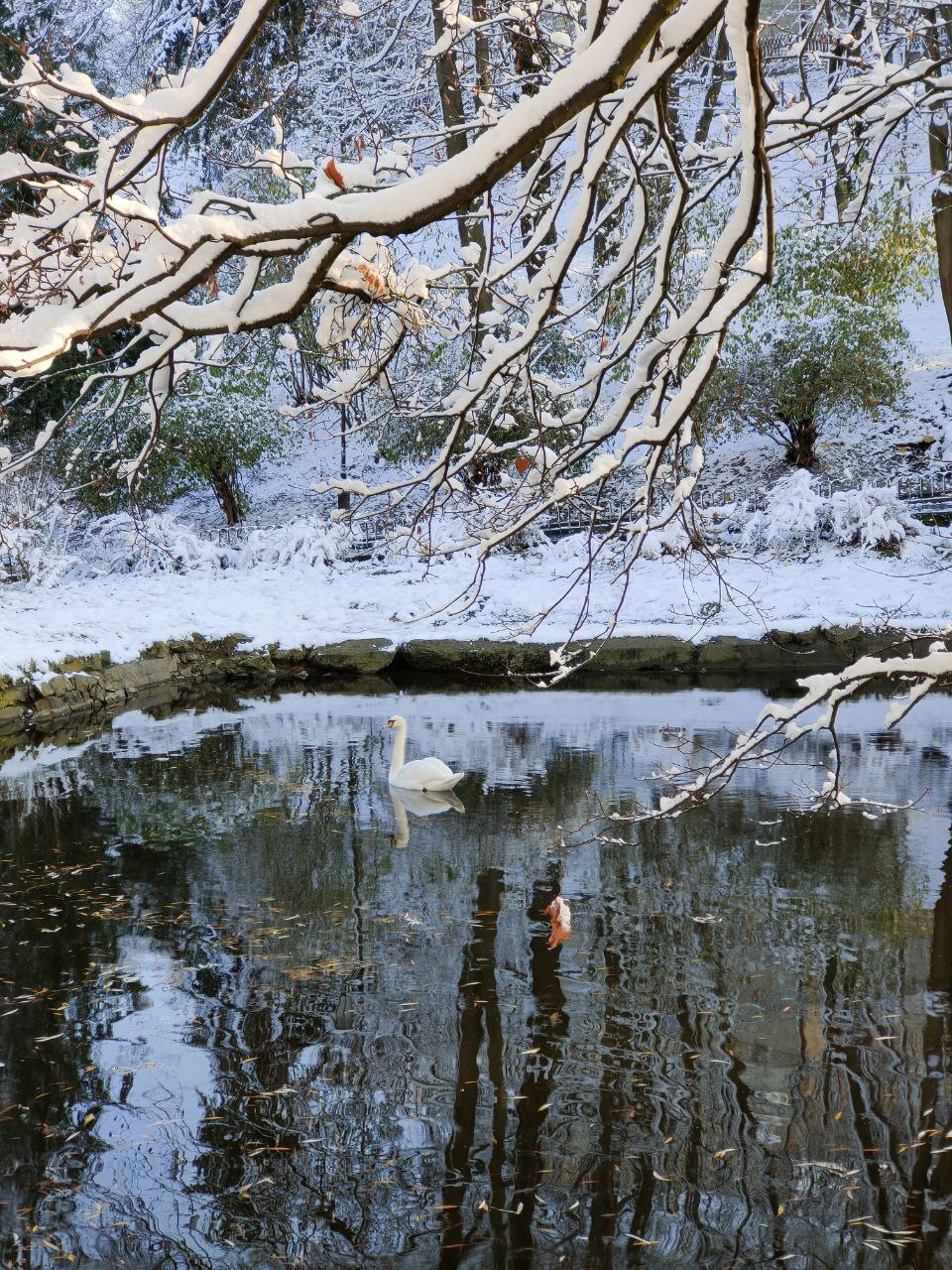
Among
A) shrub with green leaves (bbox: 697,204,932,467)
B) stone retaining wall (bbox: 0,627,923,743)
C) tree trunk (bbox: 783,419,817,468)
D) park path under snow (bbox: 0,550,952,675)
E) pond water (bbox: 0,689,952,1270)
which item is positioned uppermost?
shrub with green leaves (bbox: 697,204,932,467)

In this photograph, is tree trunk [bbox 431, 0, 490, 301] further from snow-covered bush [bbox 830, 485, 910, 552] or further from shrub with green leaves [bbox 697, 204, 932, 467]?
snow-covered bush [bbox 830, 485, 910, 552]

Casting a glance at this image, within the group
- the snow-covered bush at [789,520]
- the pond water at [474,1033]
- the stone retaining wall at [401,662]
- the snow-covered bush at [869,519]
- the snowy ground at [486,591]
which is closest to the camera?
the pond water at [474,1033]

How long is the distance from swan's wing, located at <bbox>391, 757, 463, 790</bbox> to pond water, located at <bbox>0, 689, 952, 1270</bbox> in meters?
0.19

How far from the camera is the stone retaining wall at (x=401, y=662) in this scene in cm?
1155

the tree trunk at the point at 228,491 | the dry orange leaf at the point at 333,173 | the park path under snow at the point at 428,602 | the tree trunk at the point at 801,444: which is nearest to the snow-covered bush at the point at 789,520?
the park path under snow at the point at 428,602

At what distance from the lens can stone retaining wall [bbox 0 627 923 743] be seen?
1155cm

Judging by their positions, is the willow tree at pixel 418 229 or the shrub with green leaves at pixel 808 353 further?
the shrub with green leaves at pixel 808 353

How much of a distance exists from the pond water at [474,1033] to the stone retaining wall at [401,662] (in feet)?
14.2

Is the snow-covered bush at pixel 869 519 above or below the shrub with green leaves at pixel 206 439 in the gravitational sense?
below

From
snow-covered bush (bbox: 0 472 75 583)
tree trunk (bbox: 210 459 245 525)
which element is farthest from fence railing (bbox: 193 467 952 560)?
snow-covered bush (bbox: 0 472 75 583)

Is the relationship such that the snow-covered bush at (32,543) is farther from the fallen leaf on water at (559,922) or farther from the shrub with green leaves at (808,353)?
the fallen leaf on water at (559,922)

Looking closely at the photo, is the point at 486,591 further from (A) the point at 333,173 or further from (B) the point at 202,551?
(A) the point at 333,173

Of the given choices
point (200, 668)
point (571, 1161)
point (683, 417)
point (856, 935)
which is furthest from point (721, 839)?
point (200, 668)

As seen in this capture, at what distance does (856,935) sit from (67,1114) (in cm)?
319
